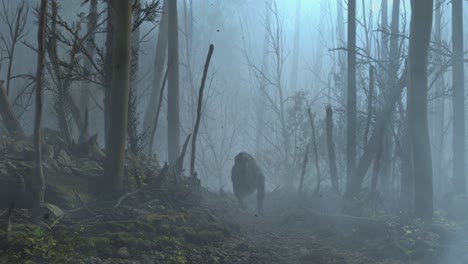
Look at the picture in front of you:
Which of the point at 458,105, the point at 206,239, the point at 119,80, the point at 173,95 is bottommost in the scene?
the point at 206,239

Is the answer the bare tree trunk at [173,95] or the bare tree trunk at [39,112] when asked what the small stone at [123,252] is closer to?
the bare tree trunk at [39,112]

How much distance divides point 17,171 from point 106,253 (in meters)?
2.22

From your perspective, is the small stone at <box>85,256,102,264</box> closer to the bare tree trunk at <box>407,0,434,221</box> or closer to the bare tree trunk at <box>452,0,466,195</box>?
the bare tree trunk at <box>407,0,434,221</box>

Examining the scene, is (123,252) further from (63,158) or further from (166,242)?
(63,158)

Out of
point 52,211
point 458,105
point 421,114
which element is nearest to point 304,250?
point 52,211

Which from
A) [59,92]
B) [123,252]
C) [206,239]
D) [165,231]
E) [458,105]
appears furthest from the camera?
[458,105]

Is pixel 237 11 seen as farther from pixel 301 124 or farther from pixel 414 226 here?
pixel 414 226

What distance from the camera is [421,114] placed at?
405 inches

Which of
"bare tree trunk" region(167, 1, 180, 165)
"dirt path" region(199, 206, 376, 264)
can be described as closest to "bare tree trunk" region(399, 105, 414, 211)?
"dirt path" region(199, 206, 376, 264)

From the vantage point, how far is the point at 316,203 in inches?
521

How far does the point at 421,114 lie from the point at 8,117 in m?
8.58

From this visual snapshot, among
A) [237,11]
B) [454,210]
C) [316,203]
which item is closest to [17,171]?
[316,203]

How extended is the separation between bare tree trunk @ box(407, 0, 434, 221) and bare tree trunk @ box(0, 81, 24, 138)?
8.24 m

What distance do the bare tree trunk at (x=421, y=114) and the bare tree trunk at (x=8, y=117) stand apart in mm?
8242
